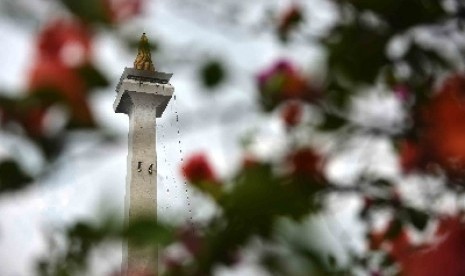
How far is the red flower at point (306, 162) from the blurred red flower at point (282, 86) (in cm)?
9

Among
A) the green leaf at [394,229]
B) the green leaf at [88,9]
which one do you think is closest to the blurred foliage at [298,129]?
the green leaf at [88,9]

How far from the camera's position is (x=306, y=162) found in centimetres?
73

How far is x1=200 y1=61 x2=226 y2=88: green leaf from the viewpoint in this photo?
81 centimetres

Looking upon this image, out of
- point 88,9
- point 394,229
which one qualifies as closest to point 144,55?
point 88,9

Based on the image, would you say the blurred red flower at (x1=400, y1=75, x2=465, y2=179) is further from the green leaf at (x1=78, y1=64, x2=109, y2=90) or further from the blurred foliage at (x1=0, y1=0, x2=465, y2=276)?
the green leaf at (x1=78, y1=64, x2=109, y2=90)

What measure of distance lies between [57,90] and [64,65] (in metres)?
0.04

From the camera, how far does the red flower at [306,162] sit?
27.8 inches

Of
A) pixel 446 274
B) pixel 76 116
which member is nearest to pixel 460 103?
pixel 446 274

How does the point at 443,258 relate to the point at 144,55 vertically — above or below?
below

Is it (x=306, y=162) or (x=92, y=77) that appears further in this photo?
(x=306, y=162)

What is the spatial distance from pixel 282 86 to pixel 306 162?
20 centimetres

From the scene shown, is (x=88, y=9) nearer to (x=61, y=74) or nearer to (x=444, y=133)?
(x=61, y=74)

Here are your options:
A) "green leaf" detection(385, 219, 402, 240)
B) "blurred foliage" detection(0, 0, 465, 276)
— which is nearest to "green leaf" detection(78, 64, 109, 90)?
"blurred foliage" detection(0, 0, 465, 276)

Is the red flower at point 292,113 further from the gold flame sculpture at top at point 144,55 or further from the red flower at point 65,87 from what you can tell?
the red flower at point 65,87
